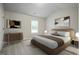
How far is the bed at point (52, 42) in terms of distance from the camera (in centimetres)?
206

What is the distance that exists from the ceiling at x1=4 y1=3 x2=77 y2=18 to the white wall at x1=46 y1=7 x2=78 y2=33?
0.34 feet

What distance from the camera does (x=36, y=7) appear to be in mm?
2189

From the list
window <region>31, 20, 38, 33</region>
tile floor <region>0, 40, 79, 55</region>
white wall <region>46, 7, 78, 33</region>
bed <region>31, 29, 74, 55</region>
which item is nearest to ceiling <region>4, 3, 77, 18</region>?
white wall <region>46, 7, 78, 33</region>

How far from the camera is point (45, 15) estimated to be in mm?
2355

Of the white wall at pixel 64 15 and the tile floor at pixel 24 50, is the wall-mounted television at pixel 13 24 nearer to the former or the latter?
the tile floor at pixel 24 50

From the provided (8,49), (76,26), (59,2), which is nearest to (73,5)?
(59,2)

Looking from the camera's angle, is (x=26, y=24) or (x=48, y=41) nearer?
(x=48, y=41)

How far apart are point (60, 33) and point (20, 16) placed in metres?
1.20

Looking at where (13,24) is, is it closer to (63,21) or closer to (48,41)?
(48,41)

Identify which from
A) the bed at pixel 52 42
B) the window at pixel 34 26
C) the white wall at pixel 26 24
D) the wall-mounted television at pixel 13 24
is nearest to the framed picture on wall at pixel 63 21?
the bed at pixel 52 42

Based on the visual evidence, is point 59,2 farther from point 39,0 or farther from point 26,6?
point 26,6

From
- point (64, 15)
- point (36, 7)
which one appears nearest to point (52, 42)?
point (64, 15)

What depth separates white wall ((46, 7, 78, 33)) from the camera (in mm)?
2193

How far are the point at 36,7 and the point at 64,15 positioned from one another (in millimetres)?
802
